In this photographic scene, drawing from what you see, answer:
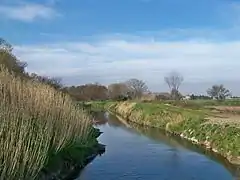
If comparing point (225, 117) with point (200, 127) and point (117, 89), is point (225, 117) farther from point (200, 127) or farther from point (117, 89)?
point (117, 89)

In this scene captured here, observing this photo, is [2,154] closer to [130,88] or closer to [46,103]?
[46,103]

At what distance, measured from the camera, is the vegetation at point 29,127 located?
1254cm

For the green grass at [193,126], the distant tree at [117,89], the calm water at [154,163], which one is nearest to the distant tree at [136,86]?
the distant tree at [117,89]

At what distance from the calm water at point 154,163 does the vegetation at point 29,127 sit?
2.45 meters

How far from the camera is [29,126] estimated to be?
45.8 feet

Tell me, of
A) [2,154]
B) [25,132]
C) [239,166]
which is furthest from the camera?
[239,166]

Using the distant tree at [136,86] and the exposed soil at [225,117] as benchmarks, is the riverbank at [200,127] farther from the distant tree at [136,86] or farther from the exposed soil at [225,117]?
the distant tree at [136,86]

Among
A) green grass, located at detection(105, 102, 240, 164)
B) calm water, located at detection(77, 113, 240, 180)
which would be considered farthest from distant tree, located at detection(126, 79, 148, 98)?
calm water, located at detection(77, 113, 240, 180)

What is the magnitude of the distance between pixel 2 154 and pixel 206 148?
24.1 m

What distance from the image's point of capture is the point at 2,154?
40.0 feet

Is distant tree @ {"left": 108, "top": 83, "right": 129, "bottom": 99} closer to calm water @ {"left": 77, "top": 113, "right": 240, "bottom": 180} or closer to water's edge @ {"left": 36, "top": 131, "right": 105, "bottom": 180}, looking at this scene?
calm water @ {"left": 77, "top": 113, "right": 240, "bottom": 180}

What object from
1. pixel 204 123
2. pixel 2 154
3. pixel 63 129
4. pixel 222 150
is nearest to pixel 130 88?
pixel 204 123

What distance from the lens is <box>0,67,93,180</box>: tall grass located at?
41.1ft

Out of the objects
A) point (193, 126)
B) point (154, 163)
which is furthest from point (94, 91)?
point (154, 163)
